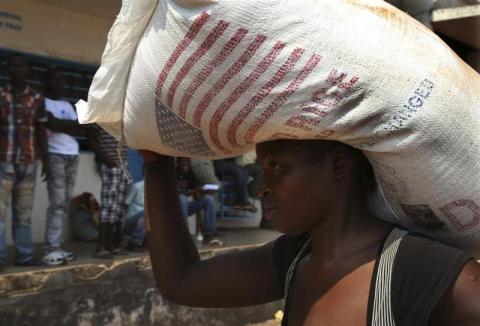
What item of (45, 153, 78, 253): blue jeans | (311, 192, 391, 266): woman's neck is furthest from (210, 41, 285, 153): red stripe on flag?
(45, 153, 78, 253): blue jeans

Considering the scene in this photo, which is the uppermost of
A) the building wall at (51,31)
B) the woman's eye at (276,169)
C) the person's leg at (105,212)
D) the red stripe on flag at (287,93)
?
the building wall at (51,31)

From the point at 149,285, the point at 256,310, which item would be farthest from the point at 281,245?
the point at 256,310

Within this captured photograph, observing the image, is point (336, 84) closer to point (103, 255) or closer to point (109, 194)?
point (103, 255)

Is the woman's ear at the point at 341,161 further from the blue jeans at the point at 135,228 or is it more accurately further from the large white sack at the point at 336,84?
the blue jeans at the point at 135,228

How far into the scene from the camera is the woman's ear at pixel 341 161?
4.80 feet

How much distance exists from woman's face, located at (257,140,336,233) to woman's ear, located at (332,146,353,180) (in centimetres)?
1

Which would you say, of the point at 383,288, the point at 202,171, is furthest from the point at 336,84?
the point at 202,171

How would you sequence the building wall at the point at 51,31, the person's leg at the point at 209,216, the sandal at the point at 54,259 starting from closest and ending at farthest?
1. the sandal at the point at 54,259
2. the building wall at the point at 51,31
3. the person's leg at the point at 209,216

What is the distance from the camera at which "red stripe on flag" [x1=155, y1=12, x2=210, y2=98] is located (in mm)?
1273

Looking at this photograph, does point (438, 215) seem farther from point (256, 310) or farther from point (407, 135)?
point (256, 310)

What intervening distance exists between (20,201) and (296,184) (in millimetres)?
4251

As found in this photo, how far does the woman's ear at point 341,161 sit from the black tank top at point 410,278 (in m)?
0.19

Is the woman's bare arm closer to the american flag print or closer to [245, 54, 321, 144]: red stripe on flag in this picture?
the american flag print

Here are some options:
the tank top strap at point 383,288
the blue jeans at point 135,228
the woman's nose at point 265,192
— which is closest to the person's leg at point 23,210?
the blue jeans at point 135,228
